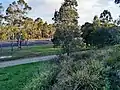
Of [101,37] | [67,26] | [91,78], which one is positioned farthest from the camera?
[101,37]

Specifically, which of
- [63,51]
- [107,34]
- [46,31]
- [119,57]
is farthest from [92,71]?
[46,31]

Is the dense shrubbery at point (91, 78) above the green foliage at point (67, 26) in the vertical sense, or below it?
below

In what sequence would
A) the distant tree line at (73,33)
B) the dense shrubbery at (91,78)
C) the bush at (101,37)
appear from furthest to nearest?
the bush at (101,37)
the distant tree line at (73,33)
the dense shrubbery at (91,78)

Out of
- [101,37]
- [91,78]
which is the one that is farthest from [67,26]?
[91,78]

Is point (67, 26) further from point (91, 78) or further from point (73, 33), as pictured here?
point (91, 78)

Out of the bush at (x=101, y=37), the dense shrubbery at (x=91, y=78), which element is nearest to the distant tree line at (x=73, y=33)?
the bush at (x=101, y=37)

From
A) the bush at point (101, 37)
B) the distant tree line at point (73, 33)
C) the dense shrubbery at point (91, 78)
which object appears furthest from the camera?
the bush at point (101, 37)

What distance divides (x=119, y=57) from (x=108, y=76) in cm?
197

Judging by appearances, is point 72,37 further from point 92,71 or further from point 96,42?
point 92,71

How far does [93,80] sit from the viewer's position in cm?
858

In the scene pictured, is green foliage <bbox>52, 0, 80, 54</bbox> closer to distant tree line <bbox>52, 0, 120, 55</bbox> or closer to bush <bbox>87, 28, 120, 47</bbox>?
distant tree line <bbox>52, 0, 120, 55</bbox>

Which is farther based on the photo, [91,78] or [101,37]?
[101,37]

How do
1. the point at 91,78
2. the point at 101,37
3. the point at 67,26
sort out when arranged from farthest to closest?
the point at 101,37 < the point at 67,26 < the point at 91,78

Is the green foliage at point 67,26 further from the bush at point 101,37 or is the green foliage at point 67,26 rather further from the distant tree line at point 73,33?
the bush at point 101,37
